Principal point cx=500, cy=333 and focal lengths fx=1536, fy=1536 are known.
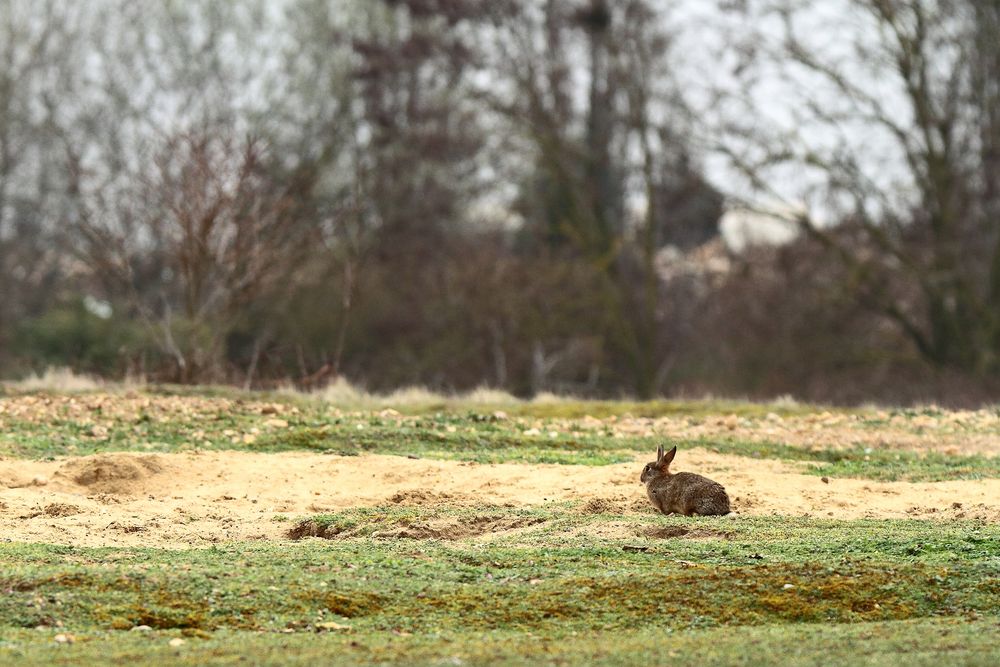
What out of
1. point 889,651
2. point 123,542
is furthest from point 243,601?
point 889,651

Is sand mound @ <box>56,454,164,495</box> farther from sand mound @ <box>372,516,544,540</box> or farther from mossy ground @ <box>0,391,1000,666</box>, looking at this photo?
sand mound @ <box>372,516,544,540</box>

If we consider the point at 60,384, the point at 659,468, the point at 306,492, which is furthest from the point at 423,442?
the point at 60,384

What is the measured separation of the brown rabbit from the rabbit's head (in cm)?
2

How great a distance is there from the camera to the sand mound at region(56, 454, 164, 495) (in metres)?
14.1

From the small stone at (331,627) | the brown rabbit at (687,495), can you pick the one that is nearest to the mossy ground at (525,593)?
the small stone at (331,627)

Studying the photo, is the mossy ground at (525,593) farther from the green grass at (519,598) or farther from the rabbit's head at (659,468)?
the rabbit's head at (659,468)

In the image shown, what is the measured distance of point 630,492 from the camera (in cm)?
1390

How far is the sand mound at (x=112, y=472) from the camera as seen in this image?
1406 cm

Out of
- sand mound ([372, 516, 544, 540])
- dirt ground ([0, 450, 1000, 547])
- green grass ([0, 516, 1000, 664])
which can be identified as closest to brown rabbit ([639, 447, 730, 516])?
dirt ground ([0, 450, 1000, 547])

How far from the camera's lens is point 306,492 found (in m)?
14.4

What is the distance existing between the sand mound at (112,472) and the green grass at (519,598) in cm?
283

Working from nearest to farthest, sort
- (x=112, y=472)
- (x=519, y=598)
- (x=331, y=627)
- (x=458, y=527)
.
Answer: (x=331, y=627)
(x=519, y=598)
(x=458, y=527)
(x=112, y=472)

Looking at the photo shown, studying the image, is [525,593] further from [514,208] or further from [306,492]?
[514,208]

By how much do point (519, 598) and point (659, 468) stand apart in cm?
388
